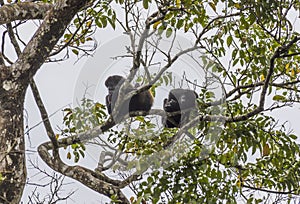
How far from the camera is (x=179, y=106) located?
474cm

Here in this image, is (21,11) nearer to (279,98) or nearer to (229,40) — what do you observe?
(229,40)

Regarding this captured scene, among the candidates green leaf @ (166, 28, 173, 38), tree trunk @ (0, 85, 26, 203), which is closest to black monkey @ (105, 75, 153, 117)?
green leaf @ (166, 28, 173, 38)

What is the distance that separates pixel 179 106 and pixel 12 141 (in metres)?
2.00

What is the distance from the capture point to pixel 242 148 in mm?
3318

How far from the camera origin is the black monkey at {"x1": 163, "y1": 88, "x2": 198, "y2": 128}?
4.12m

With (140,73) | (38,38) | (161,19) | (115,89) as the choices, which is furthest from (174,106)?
(38,38)

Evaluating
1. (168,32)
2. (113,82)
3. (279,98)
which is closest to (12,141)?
(168,32)

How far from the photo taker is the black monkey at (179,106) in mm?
4125

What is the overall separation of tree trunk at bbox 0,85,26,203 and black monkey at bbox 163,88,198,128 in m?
1.28

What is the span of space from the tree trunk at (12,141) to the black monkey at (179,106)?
1.28 m

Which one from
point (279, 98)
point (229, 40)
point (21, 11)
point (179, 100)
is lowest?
point (279, 98)

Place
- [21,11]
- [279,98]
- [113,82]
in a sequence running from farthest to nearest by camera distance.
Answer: [113,82], [279,98], [21,11]

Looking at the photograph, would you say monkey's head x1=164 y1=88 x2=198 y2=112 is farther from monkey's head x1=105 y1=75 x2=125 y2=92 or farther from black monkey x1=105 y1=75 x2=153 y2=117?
monkey's head x1=105 y1=75 x2=125 y2=92

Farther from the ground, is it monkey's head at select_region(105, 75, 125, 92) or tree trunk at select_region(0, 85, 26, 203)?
monkey's head at select_region(105, 75, 125, 92)
